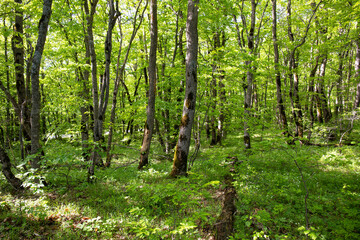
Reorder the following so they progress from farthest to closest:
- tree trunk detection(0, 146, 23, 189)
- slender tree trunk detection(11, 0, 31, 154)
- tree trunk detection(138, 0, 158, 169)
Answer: tree trunk detection(138, 0, 158, 169), slender tree trunk detection(11, 0, 31, 154), tree trunk detection(0, 146, 23, 189)

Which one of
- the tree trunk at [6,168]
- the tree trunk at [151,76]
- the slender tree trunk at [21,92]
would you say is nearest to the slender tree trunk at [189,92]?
the tree trunk at [151,76]

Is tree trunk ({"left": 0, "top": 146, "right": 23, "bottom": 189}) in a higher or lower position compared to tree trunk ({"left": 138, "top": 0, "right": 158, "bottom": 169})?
lower

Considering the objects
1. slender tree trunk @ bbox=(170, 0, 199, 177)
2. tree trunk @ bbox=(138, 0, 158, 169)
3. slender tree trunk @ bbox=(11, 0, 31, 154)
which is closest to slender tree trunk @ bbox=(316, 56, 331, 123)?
slender tree trunk @ bbox=(170, 0, 199, 177)

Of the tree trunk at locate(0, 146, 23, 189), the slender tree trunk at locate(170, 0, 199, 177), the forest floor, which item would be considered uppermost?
the slender tree trunk at locate(170, 0, 199, 177)

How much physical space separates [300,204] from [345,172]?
406cm

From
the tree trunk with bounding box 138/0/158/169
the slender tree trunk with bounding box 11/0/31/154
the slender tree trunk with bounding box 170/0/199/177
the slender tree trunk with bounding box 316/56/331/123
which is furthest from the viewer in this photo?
the slender tree trunk with bounding box 316/56/331/123

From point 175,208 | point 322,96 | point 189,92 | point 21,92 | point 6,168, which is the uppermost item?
point 322,96

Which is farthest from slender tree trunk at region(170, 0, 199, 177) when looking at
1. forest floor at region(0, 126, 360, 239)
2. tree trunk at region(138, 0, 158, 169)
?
tree trunk at region(138, 0, 158, 169)

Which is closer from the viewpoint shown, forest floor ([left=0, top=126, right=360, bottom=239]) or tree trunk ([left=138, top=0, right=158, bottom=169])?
forest floor ([left=0, top=126, right=360, bottom=239])

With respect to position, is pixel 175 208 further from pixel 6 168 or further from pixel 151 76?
pixel 151 76

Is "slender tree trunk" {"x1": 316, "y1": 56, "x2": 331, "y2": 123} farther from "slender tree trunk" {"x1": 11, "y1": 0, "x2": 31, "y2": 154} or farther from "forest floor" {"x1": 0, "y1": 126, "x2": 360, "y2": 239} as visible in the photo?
"slender tree trunk" {"x1": 11, "y1": 0, "x2": 31, "y2": 154}

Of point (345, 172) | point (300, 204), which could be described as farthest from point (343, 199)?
point (345, 172)

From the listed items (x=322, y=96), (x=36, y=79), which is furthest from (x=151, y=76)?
(x=322, y=96)

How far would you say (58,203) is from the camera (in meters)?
5.07
